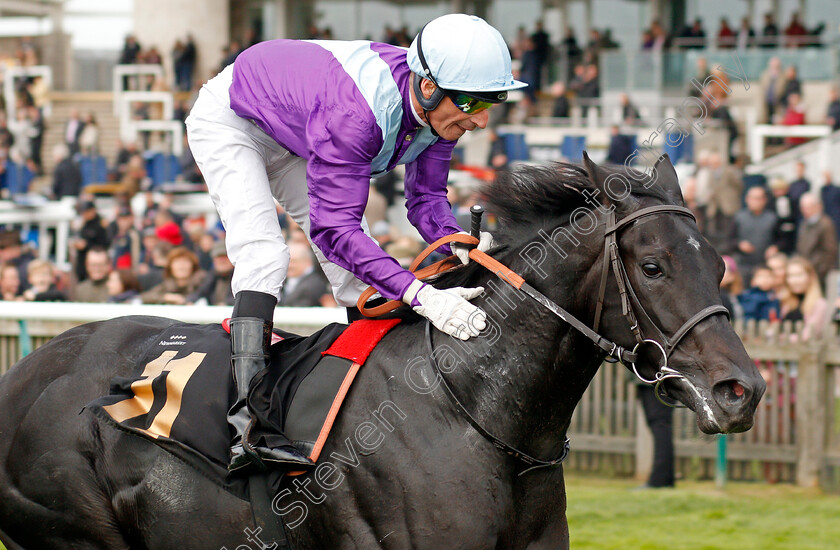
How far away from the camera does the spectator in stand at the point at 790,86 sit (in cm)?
1323

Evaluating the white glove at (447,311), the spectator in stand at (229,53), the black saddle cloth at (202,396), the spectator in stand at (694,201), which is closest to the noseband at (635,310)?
the white glove at (447,311)

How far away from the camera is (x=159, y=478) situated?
2.90 metres

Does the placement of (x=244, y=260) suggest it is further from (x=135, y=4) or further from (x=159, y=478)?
(x=135, y=4)

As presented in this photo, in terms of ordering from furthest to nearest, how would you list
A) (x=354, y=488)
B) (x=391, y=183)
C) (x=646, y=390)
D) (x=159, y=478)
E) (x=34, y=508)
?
(x=391, y=183), (x=646, y=390), (x=34, y=508), (x=159, y=478), (x=354, y=488)

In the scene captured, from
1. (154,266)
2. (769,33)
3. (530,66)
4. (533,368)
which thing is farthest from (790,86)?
(533,368)

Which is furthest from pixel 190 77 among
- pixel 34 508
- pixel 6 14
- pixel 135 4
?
pixel 34 508

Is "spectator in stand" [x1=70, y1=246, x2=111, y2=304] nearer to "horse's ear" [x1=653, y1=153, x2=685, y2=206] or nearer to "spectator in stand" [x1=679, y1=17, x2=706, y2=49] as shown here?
"horse's ear" [x1=653, y1=153, x2=685, y2=206]

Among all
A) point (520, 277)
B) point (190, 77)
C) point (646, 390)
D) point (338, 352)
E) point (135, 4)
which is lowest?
point (646, 390)

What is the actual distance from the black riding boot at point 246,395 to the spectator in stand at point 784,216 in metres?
6.72

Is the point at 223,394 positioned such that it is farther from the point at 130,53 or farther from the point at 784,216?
the point at 130,53

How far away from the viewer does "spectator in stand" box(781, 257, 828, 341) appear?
656cm

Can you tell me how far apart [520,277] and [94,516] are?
153 cm

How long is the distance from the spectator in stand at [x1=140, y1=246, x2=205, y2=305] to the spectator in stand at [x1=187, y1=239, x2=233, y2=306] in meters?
0.10

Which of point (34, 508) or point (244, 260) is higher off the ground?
point (244, 260)
